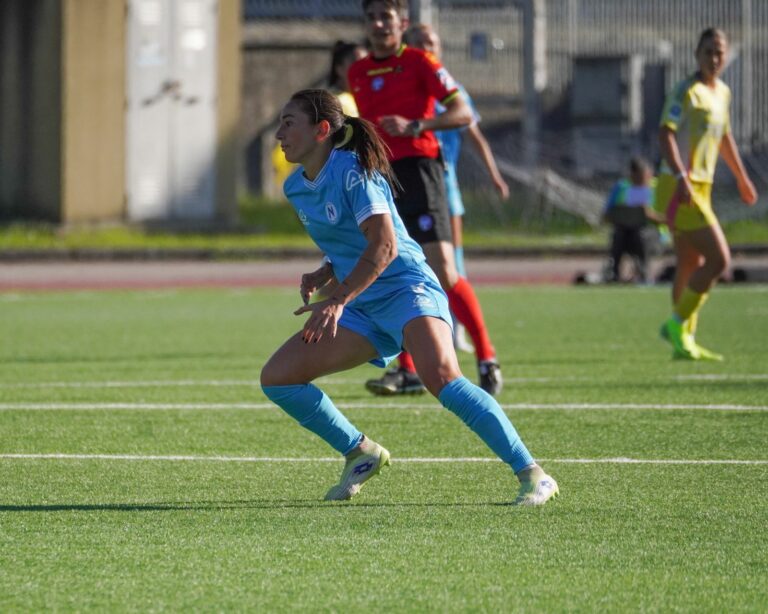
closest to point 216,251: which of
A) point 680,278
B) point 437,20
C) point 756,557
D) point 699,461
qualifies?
point 437,20

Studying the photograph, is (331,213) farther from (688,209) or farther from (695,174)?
(695,174)

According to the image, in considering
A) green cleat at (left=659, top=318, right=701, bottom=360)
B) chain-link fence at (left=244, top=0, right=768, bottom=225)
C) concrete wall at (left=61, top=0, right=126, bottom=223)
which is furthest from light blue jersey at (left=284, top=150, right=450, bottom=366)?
chain-link fence at (left=244, top=0, right=768, bottom=225)

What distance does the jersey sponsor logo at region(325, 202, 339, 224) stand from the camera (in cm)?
569

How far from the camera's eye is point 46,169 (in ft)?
86.4

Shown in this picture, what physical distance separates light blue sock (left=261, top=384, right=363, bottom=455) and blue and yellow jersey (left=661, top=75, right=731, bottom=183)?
16.9ft

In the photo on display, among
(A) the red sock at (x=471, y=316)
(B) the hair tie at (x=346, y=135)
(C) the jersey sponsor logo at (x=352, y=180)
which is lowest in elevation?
(A) the red sock at (x=471, y=316)

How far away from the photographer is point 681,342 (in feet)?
34.9

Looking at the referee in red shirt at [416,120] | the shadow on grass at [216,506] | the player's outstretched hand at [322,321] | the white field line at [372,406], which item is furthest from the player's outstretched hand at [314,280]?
the referee in red shirt at [416,120]

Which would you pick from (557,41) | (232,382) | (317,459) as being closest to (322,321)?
(317,459)

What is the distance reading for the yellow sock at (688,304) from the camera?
1064 centimetres

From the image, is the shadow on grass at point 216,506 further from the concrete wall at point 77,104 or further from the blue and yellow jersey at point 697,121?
the concrete wall at point 77,104

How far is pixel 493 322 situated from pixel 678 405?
583 cm

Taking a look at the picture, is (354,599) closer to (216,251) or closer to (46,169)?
(216,251)

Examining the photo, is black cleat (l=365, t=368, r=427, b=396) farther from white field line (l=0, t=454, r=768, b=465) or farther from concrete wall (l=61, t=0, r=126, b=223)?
concrete wall (l=61, t=0, r=126, b=223)
